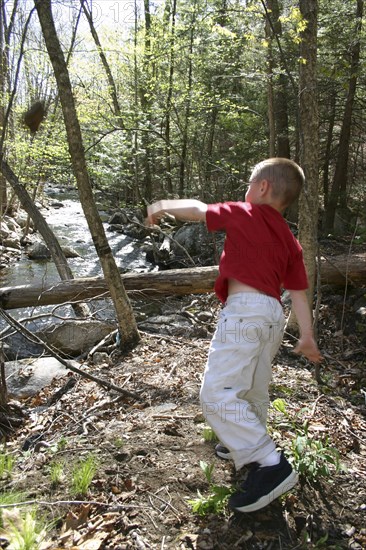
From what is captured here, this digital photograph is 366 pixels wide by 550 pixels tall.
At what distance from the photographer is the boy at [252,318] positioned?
220 cm

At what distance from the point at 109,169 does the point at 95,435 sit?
11270 millimetres

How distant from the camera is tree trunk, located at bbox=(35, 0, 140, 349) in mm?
4359

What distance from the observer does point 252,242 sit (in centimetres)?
234

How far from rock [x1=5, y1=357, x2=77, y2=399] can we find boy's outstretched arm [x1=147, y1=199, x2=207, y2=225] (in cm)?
355

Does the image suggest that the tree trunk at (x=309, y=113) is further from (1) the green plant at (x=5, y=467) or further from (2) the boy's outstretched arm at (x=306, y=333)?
(1) the green plant at (x=5, y=467)

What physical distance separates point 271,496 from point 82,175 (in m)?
3.78

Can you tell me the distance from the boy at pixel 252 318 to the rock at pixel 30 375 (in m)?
3.46

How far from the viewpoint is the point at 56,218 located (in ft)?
75.2

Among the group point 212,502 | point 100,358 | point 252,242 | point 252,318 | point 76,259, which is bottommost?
point 76,259

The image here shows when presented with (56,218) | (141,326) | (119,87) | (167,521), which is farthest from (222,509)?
(56,218)

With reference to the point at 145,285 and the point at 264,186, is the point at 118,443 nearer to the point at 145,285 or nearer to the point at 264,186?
the point at 264,186

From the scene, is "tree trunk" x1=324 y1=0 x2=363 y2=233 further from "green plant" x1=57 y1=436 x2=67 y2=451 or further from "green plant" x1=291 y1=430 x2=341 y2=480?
"green plant" x1=57 y1=436 x2=67 y2=451

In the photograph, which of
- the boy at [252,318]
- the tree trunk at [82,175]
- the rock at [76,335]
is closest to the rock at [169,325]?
the rock at [76,335]

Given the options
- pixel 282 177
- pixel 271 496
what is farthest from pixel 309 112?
pixel 271 496
